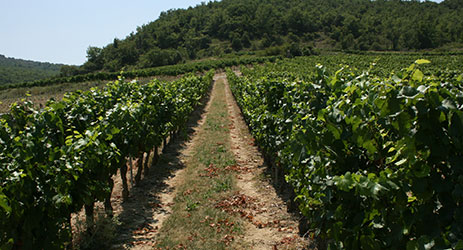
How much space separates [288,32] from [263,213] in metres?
136

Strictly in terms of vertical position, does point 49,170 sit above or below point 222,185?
above

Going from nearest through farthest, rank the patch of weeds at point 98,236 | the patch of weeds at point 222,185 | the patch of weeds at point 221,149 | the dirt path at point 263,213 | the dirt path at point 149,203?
the patch of weeds at point 98,236 → the dirt path at point 263,213 → the dirt path at point 149,203 → the patch of weeds at point 222,185 → the patch of weeds at point 221,149

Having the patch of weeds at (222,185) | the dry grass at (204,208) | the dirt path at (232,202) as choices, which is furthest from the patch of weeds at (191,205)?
the patch of weeds at (222,185)

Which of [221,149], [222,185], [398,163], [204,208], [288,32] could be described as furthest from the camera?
[288,32]

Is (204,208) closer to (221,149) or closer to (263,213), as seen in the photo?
(263,213)

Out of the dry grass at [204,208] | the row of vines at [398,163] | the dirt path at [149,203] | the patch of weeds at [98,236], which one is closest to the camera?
the row of vines at [398,163]

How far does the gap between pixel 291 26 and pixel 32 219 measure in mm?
143289

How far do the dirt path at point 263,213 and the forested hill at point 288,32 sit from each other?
7549cm

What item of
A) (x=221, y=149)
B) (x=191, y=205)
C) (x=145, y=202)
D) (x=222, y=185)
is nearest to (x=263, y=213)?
(x=191, y=205)

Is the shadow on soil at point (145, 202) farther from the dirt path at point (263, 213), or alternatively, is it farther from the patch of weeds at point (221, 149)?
the dirt path at point (263, 213)

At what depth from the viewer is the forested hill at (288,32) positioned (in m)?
97.4

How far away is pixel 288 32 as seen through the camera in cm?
13538

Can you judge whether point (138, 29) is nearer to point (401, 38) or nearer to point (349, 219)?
point (401, 38)

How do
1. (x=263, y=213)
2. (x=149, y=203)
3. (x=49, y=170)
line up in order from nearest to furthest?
(x=49, y=170), (x=263, y=213), (x=149, y=203)
